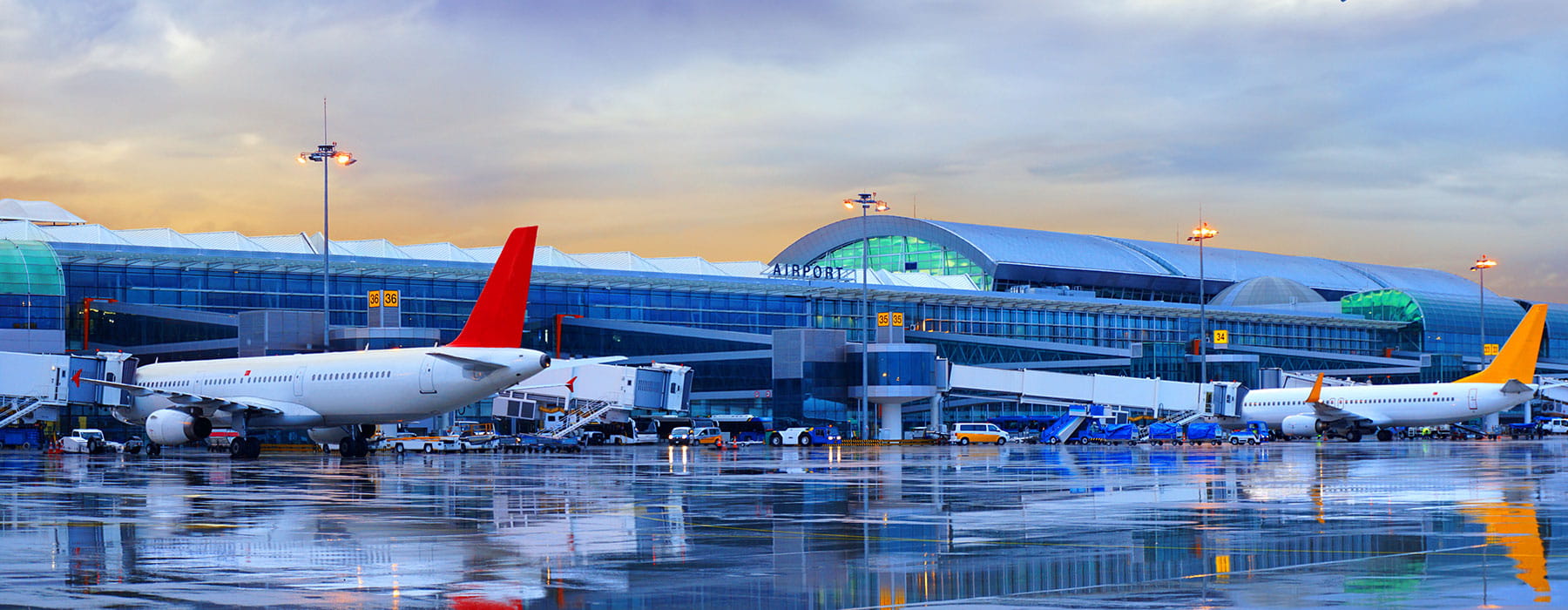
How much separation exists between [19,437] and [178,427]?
68.8ft

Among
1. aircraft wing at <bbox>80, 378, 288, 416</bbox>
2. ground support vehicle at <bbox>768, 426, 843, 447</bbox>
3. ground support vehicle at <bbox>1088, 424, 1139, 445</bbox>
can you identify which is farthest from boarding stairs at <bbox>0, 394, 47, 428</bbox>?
ground support vehicle at <bbox>1088, 424, 1139, 445</bbox>

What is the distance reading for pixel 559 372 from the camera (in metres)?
67.6

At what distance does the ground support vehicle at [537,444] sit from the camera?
6059 centimetres

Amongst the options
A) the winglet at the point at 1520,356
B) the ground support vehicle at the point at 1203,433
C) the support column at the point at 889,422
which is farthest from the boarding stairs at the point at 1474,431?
the support column at the point at 889,422

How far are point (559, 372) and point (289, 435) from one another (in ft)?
50.2

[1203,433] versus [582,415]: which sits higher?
[582,415]

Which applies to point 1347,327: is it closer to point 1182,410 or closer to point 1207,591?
point 1182,410

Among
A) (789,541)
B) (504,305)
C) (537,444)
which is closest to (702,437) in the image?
(537,444)

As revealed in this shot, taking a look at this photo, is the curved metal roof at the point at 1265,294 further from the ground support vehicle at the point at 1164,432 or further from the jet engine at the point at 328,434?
the jet engine at the point at 328,434

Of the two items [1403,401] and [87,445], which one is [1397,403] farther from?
[87,445]

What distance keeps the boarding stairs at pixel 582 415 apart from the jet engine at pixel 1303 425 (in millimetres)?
35470

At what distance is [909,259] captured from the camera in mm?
140625

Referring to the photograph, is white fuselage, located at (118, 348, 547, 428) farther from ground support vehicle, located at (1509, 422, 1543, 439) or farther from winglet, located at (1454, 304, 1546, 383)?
ground support vehicle, located at (1509, 422, 1543, 439)

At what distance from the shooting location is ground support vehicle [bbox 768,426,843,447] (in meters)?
77.0
